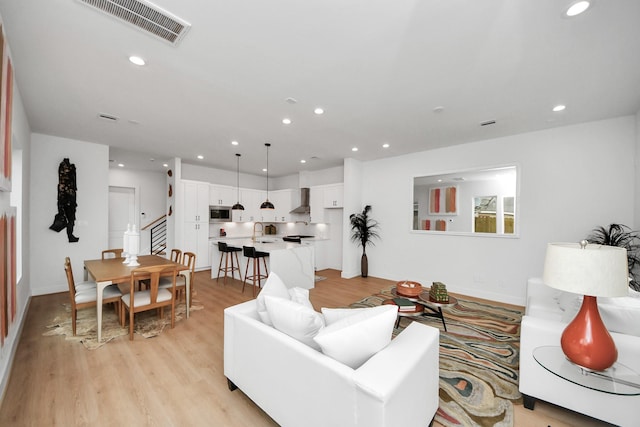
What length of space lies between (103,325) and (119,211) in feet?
17.9

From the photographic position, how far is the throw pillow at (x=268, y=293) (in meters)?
1.85

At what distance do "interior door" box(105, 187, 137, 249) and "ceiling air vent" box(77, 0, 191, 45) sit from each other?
713 cm

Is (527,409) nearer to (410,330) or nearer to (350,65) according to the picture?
(410,330)

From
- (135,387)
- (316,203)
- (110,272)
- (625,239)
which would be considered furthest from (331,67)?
(316,203)

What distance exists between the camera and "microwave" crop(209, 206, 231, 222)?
22.6ft

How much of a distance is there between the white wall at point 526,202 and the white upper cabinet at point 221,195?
170 inches

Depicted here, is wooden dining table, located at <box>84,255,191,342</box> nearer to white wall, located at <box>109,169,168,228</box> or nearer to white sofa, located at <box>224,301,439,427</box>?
white sofa, located at <box>224,301,439,427</box>

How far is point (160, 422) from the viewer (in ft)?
5.69

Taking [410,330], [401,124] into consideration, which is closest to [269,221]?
[401,124]

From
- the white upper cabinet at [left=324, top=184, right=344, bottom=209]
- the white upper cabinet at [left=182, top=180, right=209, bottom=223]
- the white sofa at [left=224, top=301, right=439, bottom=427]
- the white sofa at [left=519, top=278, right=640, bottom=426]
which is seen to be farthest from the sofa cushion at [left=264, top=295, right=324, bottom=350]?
the white upper cabinet at [left=182, top=180, right=209, bottom=223]

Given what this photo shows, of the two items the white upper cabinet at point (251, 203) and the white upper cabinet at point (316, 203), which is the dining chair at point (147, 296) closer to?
the white upper cabinet at point (316, 203)

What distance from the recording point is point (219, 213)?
6.97m

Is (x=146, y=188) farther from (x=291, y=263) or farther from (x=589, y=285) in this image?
(x=589, y=285)

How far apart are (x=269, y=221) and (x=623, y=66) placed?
7.29 meters
